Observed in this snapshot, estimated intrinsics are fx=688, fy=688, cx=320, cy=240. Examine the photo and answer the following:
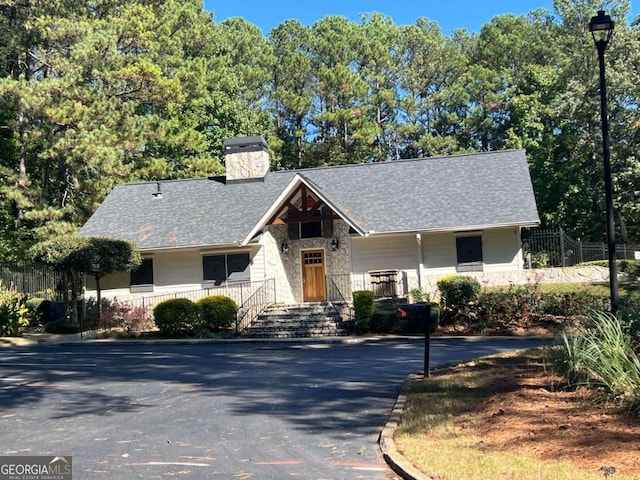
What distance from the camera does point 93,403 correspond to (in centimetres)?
1056

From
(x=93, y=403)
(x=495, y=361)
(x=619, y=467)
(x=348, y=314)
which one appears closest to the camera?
(x=619, y=467)

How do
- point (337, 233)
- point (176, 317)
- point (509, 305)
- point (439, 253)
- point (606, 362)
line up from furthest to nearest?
1. point (337, 233)
2. point (439, 253)
3. point (176, 317)
4. point (509, 305)
5. point (606, 362)

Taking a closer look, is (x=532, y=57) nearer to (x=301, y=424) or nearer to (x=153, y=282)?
(x=153, y=282)

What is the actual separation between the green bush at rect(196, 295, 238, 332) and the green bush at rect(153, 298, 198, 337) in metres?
0.28

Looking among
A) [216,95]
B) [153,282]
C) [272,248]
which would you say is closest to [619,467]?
[272,248]

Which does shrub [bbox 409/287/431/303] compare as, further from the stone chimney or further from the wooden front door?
the stone chimney

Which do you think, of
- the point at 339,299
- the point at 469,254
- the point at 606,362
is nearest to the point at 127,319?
the point at 339,299

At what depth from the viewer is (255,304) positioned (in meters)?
26.4

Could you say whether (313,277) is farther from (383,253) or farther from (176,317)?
(176,317)

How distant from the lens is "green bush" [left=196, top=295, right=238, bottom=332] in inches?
974

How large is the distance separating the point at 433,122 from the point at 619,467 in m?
50.8

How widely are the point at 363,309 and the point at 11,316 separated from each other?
12.7m

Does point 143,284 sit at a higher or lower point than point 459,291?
higher

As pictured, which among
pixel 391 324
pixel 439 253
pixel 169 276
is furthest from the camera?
pixel 169 276
